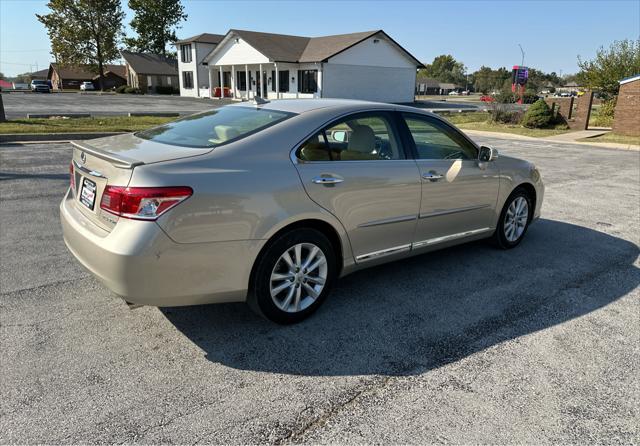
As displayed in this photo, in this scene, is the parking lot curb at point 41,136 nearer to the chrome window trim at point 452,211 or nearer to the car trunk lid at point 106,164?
the car trunk lid at point 106,164

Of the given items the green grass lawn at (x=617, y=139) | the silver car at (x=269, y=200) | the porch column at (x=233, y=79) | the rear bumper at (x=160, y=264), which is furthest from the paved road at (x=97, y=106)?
the rear bumper at (x=160, y=264)

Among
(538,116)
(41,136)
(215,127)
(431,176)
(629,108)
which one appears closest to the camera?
(215,127)

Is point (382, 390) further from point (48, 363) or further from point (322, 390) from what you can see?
point (48, 363)

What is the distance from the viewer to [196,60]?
2036 inches

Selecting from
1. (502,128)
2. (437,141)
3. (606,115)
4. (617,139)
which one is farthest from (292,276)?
(606,115)

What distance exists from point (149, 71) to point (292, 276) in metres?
70.2

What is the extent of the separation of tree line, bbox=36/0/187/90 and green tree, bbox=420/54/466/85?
98508 millimetres

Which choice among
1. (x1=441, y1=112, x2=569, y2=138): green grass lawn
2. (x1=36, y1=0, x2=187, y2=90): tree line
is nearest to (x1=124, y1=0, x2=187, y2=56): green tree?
(x1=36, y1=0, x2=187, y2=90): tree line

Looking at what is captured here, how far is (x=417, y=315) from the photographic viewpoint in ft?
12.7

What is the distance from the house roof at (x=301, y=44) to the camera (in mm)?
38791

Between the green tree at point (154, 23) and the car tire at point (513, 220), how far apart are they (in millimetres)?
77310

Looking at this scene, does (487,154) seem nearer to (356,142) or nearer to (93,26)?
(356,142)

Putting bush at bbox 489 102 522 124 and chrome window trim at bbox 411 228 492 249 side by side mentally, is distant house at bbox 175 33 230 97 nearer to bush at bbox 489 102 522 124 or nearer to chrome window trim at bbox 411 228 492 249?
bush at bbox 489 102 522 124

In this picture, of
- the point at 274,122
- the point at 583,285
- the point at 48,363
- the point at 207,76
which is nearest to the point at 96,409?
the point at 48,363
